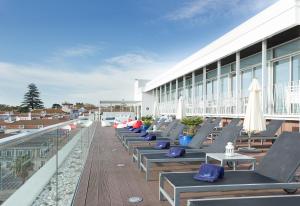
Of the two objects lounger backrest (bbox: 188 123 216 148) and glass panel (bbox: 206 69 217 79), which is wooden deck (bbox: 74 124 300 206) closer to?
lounger backrest (bbox: 188 123 216 148)

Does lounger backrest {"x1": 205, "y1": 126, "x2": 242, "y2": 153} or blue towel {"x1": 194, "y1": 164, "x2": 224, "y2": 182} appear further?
lounger backrest {"x1": 205, "y1": 126, "x2": 242, "y2": 153}

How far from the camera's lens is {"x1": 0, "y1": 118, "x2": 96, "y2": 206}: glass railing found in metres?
1.83

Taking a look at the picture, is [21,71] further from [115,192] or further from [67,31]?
[115,192]

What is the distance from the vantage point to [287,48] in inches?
411

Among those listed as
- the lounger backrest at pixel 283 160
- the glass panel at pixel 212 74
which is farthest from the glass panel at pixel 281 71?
the lounger backrest at pixel 283 160

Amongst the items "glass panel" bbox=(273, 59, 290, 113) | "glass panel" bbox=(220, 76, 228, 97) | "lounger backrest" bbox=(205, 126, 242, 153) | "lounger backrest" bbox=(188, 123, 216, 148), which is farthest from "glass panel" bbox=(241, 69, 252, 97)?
"lounger backrest" bbox=(205, 126, 242, 153)

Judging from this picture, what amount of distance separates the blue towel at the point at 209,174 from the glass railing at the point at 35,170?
146 centimetres

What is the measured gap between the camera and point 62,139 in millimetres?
3889

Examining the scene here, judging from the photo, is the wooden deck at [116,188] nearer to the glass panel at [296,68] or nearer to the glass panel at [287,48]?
the glass panel at [296,68]

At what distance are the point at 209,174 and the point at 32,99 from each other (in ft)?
293

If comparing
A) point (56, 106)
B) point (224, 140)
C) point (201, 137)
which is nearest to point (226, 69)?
point (201, 137)

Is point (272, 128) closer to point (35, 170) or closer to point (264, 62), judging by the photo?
point (264, 62)

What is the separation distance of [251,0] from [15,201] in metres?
14.7

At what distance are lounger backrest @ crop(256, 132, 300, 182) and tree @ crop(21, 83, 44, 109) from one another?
289ft
